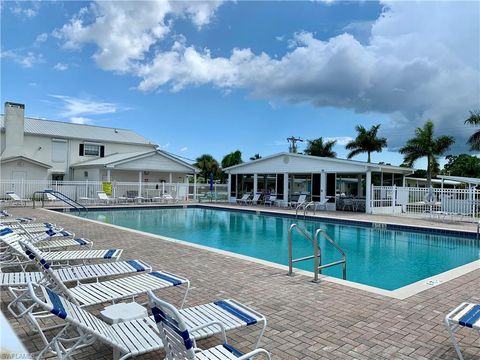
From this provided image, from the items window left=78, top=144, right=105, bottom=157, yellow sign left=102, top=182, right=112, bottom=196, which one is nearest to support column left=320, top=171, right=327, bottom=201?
yellow sign left=102, top=182, right=112, bottom=196

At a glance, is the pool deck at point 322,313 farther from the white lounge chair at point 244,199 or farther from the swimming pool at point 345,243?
the white lounge chair at point 244,199

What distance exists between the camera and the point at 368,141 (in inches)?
1548

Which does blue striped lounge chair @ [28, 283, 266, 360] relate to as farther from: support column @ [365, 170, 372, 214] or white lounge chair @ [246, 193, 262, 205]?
white lounge chair @ [246, 193, 262, 205]

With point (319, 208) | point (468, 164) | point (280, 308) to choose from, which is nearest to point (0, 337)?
point (280, 308)

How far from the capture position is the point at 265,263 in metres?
7.09

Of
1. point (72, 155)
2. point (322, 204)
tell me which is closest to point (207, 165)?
point (72, 155)

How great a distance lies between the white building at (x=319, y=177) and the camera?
20766 mm

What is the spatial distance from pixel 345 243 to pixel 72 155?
85.5ft

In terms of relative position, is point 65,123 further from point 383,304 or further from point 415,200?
point 383,304

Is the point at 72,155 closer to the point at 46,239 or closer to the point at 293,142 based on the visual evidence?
the point at 293,142

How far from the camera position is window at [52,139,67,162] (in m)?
30.2

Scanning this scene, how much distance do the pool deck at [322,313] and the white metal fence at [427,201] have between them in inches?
483

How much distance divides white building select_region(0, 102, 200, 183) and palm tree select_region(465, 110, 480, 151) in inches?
847

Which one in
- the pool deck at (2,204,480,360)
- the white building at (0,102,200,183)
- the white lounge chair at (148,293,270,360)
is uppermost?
the white building at (0,102,200,183)
